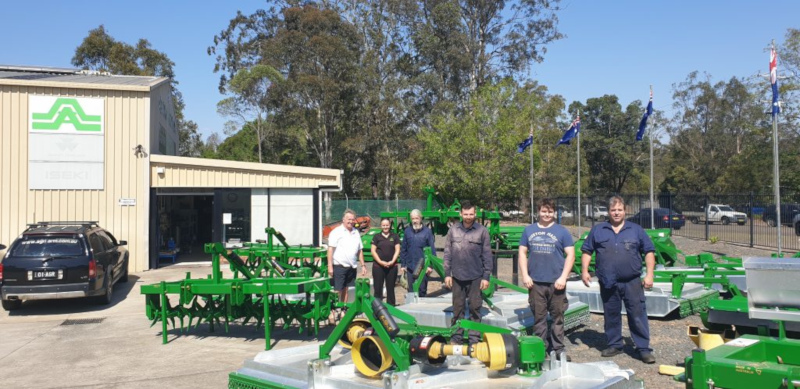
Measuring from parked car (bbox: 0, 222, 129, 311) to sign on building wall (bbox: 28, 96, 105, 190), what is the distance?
5435 millimetres

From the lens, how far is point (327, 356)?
4355 mm

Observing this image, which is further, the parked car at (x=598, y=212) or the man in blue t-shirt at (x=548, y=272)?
the parked car at (x=598, y=212)

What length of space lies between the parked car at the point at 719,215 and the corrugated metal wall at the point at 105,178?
61.6ft

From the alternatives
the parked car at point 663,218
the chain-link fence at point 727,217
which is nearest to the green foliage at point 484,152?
the chain-link fence at point 727,217

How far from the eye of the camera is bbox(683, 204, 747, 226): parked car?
2314 centimetres

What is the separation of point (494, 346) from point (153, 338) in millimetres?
6101

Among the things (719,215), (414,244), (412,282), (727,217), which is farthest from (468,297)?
(719,215)

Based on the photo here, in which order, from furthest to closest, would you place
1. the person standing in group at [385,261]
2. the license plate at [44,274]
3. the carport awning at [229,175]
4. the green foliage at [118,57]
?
the green foliage at [118,57] < the carport awning at [229,175] < the license plate at [44,274] < the person standing in group at [385,261]

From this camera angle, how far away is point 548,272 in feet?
20.9

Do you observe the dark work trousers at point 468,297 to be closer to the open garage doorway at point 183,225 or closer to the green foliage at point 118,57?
the open garage doorway at point 183,225

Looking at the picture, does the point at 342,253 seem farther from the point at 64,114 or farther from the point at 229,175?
the point at 64,114

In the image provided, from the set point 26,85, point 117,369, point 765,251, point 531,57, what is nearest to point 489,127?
point 531,57

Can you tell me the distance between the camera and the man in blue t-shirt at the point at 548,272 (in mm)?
6363

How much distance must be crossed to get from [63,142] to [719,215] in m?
22.9
